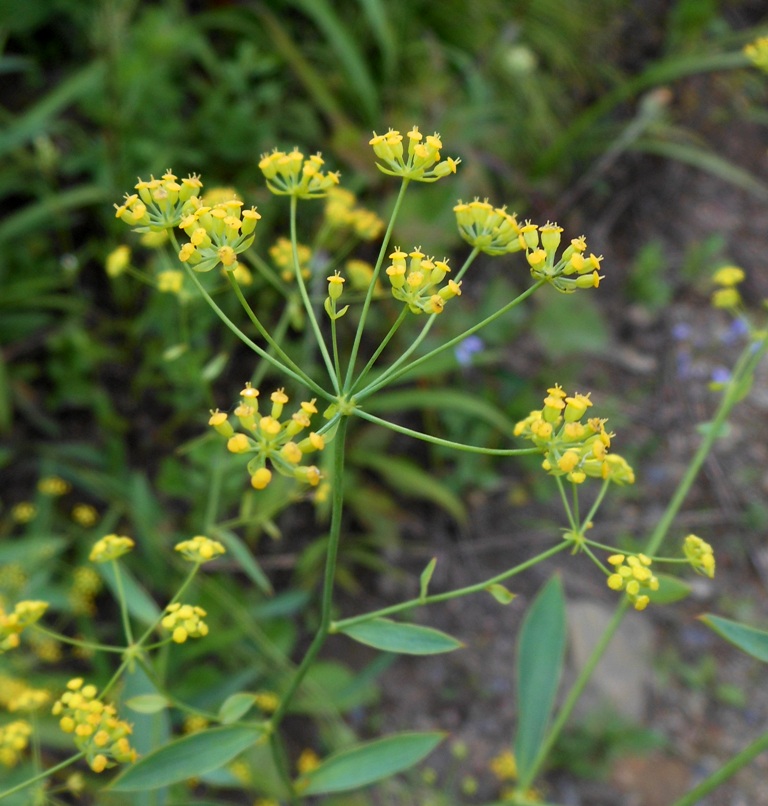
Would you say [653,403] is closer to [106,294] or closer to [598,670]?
[598,670]

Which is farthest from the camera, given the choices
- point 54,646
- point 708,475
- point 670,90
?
point 670,90

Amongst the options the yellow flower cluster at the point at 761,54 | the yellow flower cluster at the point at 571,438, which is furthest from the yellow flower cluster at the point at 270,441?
the yellow flower cluster at the point at 761,54

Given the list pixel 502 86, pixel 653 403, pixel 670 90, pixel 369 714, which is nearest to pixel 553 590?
pixel 369 714

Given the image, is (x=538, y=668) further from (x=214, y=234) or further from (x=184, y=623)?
(x=214, y=234)

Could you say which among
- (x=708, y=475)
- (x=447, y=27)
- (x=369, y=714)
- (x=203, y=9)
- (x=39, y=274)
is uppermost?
(x=203, y=9)

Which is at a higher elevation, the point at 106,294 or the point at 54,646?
the point at 106,294

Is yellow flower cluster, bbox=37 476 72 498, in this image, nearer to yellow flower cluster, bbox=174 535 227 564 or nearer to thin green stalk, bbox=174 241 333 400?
yellow flower cluster, bbox=174 535 227 564

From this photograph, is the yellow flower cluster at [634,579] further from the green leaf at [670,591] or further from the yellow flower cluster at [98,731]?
the yellow flower cluster at [98,731]
